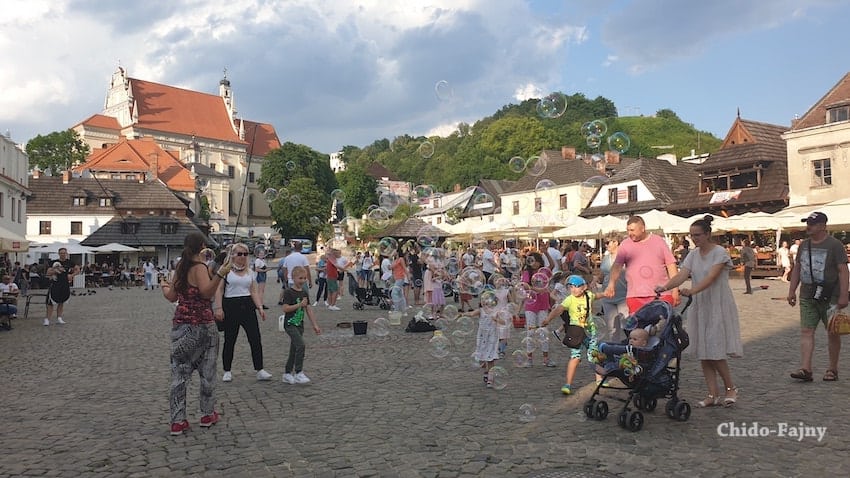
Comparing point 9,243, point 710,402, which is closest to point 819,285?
point 710,402

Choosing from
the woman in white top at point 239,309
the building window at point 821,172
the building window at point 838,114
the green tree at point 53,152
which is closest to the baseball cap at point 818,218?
the woman in white top at point 239,309

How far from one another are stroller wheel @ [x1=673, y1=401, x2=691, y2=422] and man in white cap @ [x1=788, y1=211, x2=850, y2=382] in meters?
2.43

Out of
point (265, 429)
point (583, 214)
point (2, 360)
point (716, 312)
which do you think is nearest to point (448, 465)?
point (265, 429)

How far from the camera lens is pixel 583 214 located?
4609 centimetres

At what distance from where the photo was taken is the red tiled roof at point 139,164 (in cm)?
7819

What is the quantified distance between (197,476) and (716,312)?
16.7ft

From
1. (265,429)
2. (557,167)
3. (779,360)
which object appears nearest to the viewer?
(265,429)

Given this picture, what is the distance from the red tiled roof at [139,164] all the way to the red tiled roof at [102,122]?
17276 mm

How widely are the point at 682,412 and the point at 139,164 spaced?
85405 mm

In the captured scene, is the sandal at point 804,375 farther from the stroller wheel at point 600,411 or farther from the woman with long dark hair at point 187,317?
the woman with long dark hair at point 187,317

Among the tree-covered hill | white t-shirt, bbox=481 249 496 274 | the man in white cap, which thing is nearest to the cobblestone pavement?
the man in white cap

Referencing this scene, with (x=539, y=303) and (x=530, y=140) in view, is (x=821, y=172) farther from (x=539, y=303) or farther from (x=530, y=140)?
(x=530, y=140)

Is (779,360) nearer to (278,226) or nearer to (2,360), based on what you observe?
(2,360)

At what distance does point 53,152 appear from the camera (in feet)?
298
